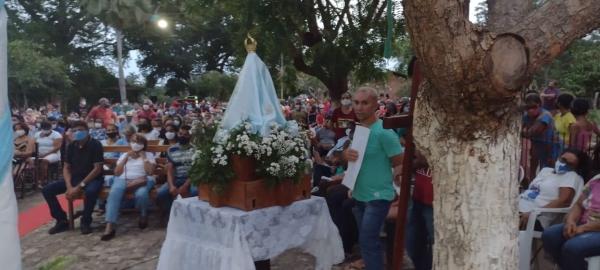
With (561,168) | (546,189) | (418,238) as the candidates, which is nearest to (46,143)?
(418,238)

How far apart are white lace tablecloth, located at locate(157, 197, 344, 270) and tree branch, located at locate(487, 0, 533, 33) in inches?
98.6

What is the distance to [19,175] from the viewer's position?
9.86 metres

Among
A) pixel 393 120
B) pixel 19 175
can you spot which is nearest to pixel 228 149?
pixel 393 120

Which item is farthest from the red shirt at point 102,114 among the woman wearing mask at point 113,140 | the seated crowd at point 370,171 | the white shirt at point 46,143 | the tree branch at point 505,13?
the tree branch at point 505,13

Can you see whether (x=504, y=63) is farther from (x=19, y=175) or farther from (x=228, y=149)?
(x=19, y=175)

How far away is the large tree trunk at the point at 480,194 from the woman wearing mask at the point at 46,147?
968cm

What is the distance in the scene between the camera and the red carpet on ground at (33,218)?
7648 millimetres

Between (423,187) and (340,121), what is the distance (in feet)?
13.1

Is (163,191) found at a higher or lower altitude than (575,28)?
lower

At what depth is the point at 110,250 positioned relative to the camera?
638 centimetres

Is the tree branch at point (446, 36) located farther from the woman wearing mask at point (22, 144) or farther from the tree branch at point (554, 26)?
the woman wearing mask at point (22, 144)

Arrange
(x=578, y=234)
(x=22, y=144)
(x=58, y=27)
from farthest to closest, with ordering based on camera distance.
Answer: (x=58, y=27) → (x=22, y=144) → (x=578, y=234)

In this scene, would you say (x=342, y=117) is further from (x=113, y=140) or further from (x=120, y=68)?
(x=120, y=68)

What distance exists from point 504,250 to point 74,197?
6.24m
